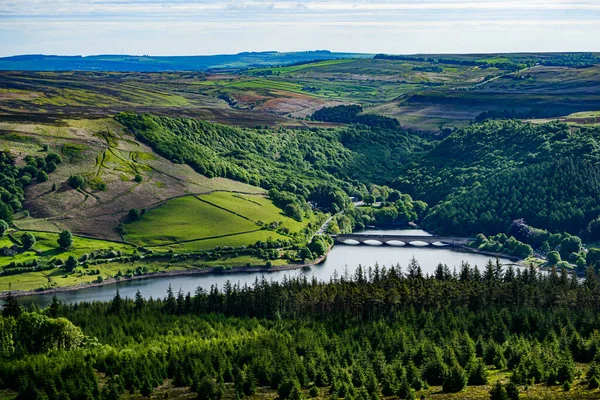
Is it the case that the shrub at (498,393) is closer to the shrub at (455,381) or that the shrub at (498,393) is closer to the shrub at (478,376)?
the shrub at (455,381)

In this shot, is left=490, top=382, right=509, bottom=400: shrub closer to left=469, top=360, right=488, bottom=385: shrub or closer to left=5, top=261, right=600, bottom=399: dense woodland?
left=5, top=261, right=600, bottom=399: dense woodland

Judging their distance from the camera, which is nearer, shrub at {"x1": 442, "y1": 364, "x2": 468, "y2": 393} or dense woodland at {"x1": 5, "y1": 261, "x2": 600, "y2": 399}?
shrub at {"x1": 442, "y1": 364, "x2": 468, "y2": 393}

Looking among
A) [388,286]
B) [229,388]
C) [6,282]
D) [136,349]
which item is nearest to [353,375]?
[229,388]

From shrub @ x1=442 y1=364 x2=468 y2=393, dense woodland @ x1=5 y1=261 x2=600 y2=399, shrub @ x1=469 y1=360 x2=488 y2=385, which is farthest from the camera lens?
dense woodland @ x1=5 y1=261 x2=600 y2=399

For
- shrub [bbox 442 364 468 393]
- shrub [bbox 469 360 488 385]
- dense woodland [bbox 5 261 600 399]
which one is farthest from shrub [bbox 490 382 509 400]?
shrub [bbox 469 360 488 385]

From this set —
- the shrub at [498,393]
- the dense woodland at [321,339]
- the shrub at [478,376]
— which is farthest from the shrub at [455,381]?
the shrub at [498,393]

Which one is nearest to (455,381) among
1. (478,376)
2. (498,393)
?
(478,376)

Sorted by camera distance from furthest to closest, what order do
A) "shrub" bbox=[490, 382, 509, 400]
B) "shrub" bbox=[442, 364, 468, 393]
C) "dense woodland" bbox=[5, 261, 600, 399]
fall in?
1. "dense woodland" bbox=[5, 261, 600, 399]
2. "shrub" bbox=[442, 364, 468, 393]
3. "shrub" bbox=[490, 382, 509, 400]

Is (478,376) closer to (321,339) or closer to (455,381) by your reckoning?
(455,381)

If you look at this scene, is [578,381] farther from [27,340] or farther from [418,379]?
[27,340]
